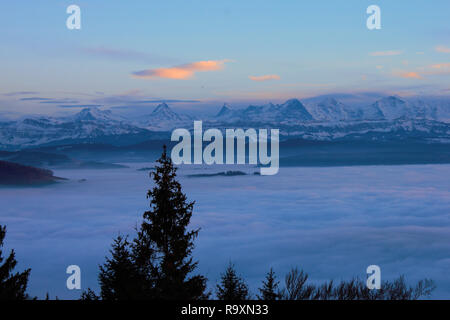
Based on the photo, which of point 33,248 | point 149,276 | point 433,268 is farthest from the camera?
point 33,248

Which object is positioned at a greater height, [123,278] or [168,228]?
[168,228]

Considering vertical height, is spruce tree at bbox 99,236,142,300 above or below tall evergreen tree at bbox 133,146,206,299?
→ below

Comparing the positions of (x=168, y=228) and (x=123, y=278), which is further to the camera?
(x=123, y=278)

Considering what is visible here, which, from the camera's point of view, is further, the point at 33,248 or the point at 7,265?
the point at 33,248

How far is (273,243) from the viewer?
196875 millimetres

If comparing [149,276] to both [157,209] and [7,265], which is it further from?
[7,265]

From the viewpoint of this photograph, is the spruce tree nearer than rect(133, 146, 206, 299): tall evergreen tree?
No

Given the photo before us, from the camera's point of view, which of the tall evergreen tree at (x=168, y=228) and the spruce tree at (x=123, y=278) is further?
the spruce tree at (x=123, y=278)

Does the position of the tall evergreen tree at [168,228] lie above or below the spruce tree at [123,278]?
above
